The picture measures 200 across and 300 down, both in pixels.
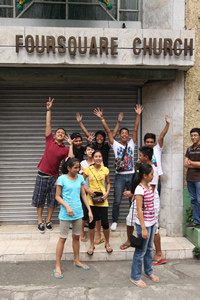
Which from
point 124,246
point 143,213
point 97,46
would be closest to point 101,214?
point 124,246

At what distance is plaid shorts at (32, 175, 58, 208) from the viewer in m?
5.17

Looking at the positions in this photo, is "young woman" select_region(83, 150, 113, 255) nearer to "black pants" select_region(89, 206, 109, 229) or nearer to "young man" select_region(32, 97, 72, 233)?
"black pants" select_region(89, 206, 109, 229)

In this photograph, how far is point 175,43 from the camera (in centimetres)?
474

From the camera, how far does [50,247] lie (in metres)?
4.78

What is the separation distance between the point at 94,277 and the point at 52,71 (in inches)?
137

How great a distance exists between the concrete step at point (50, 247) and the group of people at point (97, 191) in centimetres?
13

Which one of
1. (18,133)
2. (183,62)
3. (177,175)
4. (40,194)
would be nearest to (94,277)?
(40,194)

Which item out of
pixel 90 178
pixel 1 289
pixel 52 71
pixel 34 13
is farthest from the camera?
pixel 34 13

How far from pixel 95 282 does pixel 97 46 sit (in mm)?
3708

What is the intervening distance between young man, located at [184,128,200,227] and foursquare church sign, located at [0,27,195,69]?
1325mm

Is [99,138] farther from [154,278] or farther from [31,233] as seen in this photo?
[154,278]

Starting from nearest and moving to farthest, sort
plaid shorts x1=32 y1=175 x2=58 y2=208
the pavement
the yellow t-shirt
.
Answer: the pavement
the yellow t-shirt
plaid shorts x1=32 y1=175 x2=58 y2=208

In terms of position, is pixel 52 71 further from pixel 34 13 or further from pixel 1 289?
pixel 1 289

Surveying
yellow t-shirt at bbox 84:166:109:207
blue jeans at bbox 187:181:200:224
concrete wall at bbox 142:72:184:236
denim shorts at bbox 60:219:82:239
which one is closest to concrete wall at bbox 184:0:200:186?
concrete wall at bbox 142:72:184:236
